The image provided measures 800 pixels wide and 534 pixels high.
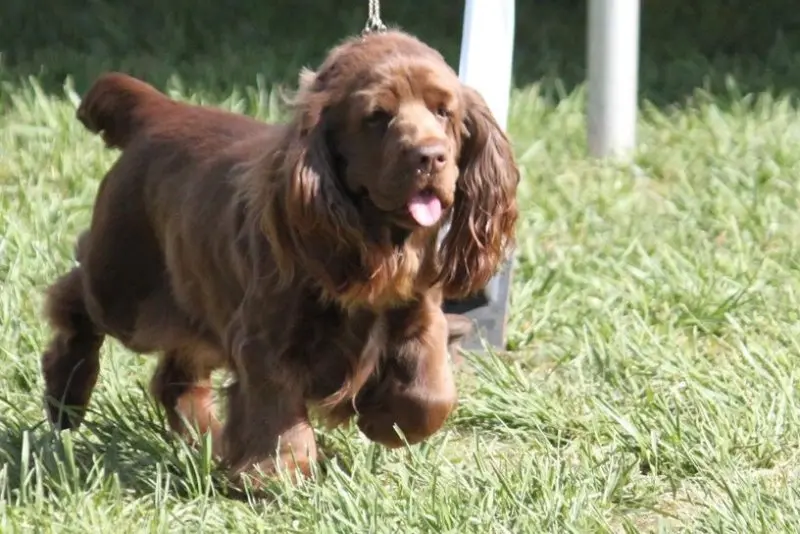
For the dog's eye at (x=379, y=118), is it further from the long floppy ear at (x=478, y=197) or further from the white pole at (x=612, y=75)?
the white pole at (x=612, y=75)

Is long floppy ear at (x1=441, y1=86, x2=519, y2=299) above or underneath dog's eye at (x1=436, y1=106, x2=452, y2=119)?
underneath

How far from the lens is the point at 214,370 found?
473 cm

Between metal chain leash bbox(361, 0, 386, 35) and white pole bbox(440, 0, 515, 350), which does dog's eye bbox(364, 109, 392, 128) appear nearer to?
metal chain leash bbox(361, 0, 386, 35)

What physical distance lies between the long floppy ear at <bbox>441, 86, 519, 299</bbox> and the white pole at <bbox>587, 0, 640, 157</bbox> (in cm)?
344

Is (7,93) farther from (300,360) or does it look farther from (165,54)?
(300,360)

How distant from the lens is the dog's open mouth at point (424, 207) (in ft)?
11.6

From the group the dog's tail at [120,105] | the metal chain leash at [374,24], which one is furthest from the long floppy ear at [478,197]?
the dog's tail at [120,105]

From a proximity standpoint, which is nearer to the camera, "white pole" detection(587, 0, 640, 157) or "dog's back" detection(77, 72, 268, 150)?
"dog's back" detection(77, 72, 268, 150)

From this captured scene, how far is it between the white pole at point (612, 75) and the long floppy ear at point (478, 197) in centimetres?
344

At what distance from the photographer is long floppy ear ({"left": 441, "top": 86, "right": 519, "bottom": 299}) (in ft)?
12.5

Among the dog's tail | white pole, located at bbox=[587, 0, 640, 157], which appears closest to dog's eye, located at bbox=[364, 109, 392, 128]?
the dog's tail

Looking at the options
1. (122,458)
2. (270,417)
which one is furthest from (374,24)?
(122,458)

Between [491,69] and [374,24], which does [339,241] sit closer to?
[374,24]

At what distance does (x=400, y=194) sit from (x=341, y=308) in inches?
14.6
